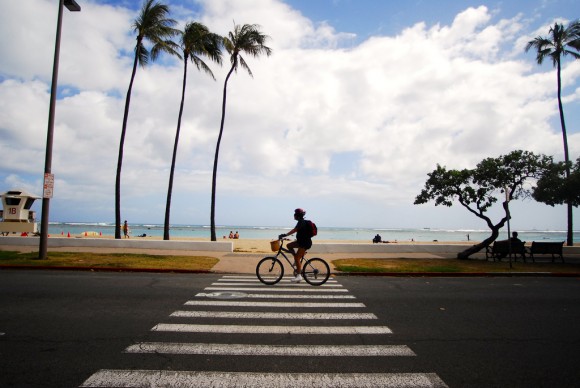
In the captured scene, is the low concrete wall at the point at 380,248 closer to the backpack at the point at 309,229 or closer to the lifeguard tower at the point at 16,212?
the backpack at the point at 309,229

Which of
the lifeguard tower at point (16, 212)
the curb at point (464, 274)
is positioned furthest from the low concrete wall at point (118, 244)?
the curb at point (464, 274)

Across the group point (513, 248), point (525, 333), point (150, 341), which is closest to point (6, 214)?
point (150, 341)

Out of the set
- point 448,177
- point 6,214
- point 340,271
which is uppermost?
point 448,177

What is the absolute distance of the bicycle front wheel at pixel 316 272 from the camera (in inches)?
381

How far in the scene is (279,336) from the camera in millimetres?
5016

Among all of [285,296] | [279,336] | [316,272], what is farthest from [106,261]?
[279,336]

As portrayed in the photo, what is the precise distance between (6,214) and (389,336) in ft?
91.5

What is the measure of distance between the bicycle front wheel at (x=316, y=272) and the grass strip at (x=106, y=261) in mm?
4352

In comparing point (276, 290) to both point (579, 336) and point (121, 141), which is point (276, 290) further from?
point (121, 141)

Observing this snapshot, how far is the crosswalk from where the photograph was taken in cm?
355

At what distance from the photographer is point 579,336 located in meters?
5.26

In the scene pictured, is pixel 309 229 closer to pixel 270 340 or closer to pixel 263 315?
pixel 263 315

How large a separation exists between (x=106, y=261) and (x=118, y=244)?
6.58 metres

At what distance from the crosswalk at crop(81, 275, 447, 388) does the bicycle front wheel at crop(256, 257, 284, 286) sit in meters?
1.15
